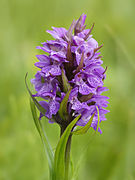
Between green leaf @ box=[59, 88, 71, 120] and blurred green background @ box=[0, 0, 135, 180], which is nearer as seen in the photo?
green leaf @ box=[59, 88, 71, 120]

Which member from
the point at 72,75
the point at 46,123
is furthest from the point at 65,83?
the point at 46,123

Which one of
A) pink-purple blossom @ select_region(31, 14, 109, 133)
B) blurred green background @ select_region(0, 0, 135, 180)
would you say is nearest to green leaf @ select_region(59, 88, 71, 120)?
pink-purple blossom @ select_region(31, 14, 109, 133)

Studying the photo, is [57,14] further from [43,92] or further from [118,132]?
[43,92]

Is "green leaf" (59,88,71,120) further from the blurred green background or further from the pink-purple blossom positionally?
the blurred green background

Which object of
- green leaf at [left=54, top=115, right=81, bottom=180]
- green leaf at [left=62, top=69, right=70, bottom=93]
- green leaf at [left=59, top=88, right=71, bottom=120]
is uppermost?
green leaf at [left=62, top=69, right=70, bottom=93]

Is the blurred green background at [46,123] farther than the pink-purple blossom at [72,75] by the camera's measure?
Yes

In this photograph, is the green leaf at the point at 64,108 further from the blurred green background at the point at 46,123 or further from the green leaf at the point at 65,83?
the blurred green background at the point at 46,123

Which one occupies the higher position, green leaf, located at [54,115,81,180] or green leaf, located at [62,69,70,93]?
green leaf, located at [62,69,70,93]

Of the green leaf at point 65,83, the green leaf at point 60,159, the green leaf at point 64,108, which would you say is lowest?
the green leaf at point 60,159

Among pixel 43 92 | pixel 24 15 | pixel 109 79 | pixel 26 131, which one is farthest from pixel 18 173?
pixel 24 15

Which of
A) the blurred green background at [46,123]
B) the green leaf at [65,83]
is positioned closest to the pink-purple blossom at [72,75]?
the green leaf at [65,83]
